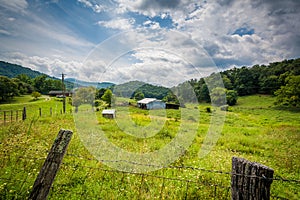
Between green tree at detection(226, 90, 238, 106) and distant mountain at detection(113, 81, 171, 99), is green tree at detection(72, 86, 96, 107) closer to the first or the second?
distant mountain at detection(113, 81, 171, 99)

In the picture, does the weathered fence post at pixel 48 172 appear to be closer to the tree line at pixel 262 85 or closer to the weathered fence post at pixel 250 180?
the weathered fence post at pixel 250 180

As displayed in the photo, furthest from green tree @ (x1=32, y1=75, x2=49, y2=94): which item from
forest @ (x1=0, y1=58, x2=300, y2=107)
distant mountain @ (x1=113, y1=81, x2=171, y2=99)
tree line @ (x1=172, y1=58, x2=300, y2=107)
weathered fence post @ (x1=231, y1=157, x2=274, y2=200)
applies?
weathered fence post @ (x1=231, y1=157, x2=274, y2=200)

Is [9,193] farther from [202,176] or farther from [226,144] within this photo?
[226,144]

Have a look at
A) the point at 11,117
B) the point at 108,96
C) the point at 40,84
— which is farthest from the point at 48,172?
the point at 40,84

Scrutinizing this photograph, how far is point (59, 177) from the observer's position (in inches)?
193

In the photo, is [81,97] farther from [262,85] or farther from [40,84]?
[262,85]

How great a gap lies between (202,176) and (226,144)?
5.89m

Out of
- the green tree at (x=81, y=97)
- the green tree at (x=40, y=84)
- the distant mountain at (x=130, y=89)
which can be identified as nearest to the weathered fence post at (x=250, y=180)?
the distant mountain at (x=130, y=89)

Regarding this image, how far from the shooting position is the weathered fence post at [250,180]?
6.75ft

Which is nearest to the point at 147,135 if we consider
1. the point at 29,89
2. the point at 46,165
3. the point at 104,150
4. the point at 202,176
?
the point at 104,150

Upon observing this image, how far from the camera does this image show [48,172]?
277 cm

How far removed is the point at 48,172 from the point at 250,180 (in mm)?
2809

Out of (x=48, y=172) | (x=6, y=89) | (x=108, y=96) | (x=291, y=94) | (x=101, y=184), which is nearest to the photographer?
(x=48, y=172)

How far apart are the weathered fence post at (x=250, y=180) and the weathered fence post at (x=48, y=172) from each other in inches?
98.3
